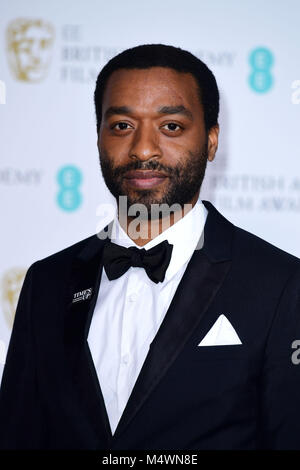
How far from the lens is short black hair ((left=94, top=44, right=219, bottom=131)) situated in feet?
7.57

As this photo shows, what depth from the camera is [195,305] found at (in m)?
2.05

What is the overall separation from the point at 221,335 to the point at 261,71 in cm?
145

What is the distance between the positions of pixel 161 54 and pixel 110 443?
132 centimetres

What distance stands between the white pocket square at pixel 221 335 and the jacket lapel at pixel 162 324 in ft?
0.18

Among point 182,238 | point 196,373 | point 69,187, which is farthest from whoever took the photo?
point 69,187

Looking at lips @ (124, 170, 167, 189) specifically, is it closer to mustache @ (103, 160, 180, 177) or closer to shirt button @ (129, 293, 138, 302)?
mustache @ (103, 160, 180, 177)

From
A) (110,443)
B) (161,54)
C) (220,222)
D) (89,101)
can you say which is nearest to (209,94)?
(161,54)

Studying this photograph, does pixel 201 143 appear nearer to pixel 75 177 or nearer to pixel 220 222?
pixel 220 222

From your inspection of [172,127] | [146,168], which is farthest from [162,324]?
[172,127]

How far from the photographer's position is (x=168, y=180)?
220cm

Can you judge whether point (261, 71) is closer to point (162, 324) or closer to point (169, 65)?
point (169, 65)

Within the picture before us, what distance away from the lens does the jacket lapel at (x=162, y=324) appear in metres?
1.96

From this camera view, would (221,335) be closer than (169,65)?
Yes
